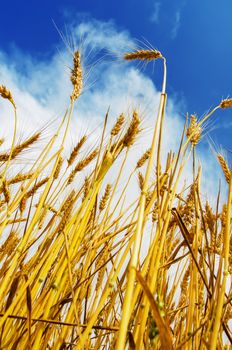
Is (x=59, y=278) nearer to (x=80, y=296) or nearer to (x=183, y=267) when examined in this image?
(x=80, y=296)

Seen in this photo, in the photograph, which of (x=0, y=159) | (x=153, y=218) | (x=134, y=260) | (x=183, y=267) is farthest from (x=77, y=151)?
(x=134, y=260)

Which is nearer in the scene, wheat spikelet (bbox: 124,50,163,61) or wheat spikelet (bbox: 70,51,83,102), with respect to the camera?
wheat spikelet (bbox: 124,50,163,61)

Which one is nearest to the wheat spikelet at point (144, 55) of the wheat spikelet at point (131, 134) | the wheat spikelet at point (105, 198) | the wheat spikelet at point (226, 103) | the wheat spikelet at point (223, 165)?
the wheat spikelet at point (131, 134)

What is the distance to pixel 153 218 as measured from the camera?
1.83m

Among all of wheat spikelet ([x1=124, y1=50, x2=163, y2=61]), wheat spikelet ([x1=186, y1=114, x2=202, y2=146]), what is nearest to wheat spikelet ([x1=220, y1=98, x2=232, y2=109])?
wheat spikelet ([x1=186, y1=114, x2=202, y2=146])

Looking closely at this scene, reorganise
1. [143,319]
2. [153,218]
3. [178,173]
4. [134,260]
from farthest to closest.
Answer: [153,218]
[178,173]
[143,319]
[134,260]

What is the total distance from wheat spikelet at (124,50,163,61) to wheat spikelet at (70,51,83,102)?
0.71 feet

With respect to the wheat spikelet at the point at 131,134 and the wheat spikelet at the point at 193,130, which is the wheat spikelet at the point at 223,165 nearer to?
the wheat spikelet at the point at 193,130

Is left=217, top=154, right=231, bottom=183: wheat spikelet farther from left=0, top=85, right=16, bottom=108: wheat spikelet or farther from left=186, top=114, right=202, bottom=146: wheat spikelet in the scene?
left=0, top=85, right=16, bottom=108: wheat spikelet

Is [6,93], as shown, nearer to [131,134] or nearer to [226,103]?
[131,134]

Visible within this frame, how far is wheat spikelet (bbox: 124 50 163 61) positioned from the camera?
1025mm

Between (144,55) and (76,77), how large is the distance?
0.36 m

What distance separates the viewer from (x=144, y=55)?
1082 mm

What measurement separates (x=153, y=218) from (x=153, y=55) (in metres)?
0.99
